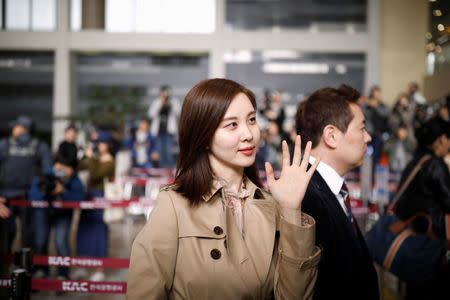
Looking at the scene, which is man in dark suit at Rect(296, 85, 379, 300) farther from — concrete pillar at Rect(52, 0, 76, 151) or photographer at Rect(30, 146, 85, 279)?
concrete pillar at Rect(52, 0, 76, 151)

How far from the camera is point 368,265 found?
206cm

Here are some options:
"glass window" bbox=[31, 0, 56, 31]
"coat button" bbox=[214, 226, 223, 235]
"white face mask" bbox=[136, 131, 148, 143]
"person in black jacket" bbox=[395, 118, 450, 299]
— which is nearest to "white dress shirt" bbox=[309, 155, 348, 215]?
"coat button" bbox=[214, 226, 223, 235]

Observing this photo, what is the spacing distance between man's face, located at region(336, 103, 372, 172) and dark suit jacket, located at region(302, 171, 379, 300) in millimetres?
268

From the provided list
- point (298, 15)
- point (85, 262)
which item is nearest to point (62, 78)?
point (298, 15)

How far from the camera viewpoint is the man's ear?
7.30 ft

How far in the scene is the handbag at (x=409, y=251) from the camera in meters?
3.26

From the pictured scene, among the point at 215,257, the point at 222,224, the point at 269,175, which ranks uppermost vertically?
the point at 269,175

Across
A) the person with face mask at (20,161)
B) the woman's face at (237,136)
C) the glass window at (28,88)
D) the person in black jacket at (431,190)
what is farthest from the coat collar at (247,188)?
the glass window at (28,88)

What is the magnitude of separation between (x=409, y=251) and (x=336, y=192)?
1.48 m

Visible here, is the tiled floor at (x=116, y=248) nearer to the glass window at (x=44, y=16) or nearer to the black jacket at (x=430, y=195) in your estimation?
the black jacket at (x=430, y=195)

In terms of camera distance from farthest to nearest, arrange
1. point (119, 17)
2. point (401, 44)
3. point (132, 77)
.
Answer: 1. point (132, 77)
2. point (119, 17)
3. point (401, 44)

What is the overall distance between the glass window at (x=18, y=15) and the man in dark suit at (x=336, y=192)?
18427 millimetres

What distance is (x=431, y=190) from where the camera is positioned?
352 cm

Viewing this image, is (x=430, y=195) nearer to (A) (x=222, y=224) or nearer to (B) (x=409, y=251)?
(B) (x=409, y=251)
